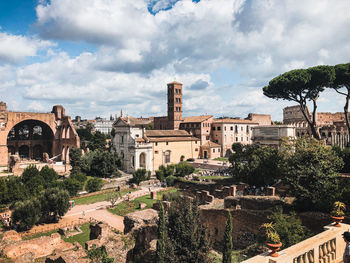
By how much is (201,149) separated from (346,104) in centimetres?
A: 2938

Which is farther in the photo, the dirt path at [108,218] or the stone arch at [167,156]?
the stone arch at [167,156]

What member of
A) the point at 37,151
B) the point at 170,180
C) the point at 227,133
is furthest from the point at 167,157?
the point at 37,151

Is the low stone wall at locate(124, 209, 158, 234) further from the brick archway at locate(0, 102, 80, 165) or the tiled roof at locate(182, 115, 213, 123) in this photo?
the tiled roof at locate(182, 115, 213, 123)

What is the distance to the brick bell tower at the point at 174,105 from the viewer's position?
202ft

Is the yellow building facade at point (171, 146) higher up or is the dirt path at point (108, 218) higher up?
the yellow building facade at point (171, 146)

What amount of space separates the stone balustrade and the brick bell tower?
181ft

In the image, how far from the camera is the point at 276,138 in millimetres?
30641

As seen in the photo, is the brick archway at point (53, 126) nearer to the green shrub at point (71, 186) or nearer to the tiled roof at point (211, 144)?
the green shrub at point (71, 186)

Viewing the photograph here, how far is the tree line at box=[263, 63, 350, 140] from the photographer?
3136 centimetres

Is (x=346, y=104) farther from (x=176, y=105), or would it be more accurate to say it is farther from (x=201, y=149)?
(x=176, y=105)

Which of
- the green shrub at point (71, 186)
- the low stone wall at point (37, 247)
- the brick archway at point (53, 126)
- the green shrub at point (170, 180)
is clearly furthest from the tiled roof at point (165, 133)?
the low stone wall at point (37, 247)

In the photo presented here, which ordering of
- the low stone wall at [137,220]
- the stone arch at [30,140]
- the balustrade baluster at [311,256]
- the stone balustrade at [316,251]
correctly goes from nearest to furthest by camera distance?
the stone balustrade at [316,251] → the balustrade baluster at [311,256] → the low stone wall at [137,220] → the stone arch at [30,140]

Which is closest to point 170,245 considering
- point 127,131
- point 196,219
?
point 196,219

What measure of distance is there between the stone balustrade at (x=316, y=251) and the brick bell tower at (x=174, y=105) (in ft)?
181
